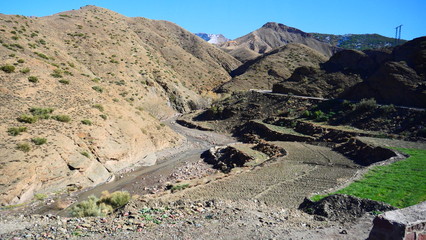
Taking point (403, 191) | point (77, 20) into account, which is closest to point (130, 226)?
point (403, 191)

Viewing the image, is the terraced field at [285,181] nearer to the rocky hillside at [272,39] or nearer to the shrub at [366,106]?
the shrub at [366,106]

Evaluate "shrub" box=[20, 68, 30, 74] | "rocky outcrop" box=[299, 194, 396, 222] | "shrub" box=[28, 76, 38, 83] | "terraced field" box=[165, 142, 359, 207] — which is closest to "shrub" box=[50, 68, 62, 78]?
"shrub" box=[20, 68, 30, 74]

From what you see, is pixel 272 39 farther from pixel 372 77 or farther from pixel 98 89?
pixel 98 89

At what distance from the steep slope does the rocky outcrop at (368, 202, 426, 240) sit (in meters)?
56.9

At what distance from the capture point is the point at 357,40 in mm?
156875

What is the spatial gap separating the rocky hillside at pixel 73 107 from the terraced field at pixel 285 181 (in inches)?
349

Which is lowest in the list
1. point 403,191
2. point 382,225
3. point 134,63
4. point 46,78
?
point 403,191

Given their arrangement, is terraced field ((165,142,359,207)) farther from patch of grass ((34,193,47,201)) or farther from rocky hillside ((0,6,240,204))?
rocky hillside ((0,6,240,204))

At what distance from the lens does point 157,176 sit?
78.9 ft

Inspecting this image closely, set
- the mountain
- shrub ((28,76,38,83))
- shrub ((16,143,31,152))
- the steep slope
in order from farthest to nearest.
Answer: the mountain → the steep slope → shrub ((28,76,38,83)) → shrub ((16,143,31,152))

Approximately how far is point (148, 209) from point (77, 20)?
58140 millimetres

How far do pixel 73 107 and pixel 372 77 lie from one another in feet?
117

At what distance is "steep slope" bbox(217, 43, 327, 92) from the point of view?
66312mm

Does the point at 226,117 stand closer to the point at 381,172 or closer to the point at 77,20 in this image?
the point at 381,172
